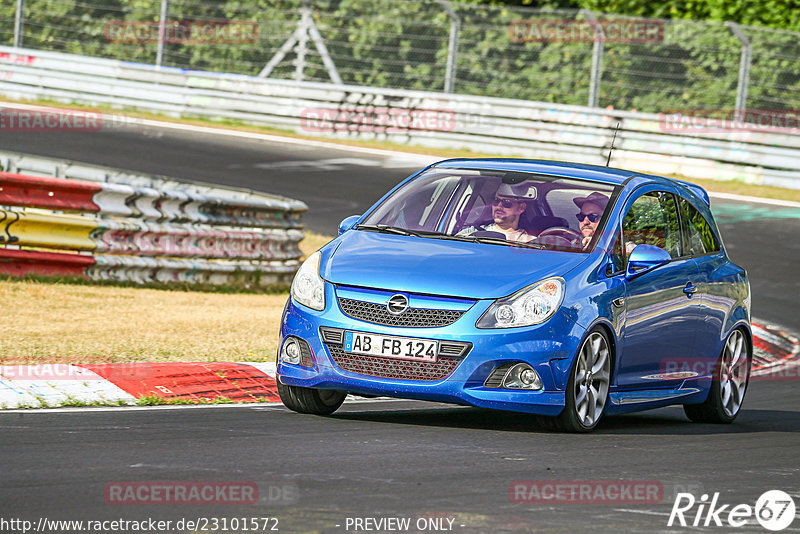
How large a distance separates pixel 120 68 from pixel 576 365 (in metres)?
20.4

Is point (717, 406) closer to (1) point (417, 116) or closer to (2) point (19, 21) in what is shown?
(1) point (417, 116)

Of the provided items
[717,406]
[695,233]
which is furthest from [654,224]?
[717,406]

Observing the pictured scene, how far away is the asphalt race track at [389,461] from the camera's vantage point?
18.5ft

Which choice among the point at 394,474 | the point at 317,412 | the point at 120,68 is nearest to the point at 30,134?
the point at 120,68

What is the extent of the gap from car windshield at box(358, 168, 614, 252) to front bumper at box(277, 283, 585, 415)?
87cm

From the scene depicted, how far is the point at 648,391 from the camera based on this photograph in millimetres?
8719

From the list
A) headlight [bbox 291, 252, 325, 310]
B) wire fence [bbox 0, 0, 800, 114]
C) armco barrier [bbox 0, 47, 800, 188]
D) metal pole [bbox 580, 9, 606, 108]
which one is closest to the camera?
headlight [bbox 291, 252, 325, 310]

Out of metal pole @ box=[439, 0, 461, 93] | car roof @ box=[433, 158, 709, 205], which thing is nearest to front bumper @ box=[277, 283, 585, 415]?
car roof @ box=[433, 158, 709, 205]

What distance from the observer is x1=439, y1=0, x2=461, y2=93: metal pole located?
25031 millimetres

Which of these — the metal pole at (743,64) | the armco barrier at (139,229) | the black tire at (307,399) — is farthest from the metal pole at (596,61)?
the black tire at (307,399)

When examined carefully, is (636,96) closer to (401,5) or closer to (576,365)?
(401,5)

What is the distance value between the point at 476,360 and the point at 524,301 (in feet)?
1.39

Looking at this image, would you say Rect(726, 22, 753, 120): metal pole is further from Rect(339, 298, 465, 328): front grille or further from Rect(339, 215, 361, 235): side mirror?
Rect(339, 298, 465, 328): front grille

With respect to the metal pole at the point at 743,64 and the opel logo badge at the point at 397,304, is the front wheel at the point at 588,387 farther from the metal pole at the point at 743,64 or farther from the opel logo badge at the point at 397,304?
the metal pole at the point at 743,64
